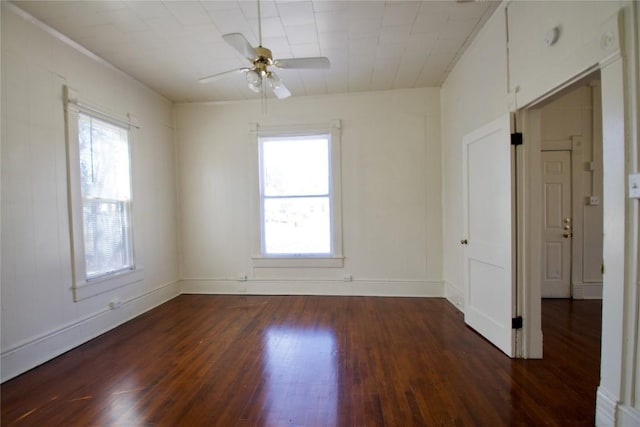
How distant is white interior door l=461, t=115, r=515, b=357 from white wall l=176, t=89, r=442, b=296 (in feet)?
3.39

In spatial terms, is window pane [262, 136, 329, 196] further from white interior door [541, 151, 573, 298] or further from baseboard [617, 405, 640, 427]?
baseboard [617, 405, 640, 427]

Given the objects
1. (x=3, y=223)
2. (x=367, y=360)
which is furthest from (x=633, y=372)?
(x=3, y=223)

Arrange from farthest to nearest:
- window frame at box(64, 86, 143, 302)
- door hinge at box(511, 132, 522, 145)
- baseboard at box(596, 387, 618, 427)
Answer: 1. window frame at box(64, 86, 143, 302)
2. door hinge at box(511, 132, 522, 145)
3. baseboard at box(596, 387, 618, 427)

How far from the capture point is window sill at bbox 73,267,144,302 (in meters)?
2.81

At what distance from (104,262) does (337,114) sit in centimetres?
357

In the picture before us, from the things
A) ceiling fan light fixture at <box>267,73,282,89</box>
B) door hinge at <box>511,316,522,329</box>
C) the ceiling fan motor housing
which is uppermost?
the ceiling fan motor housing

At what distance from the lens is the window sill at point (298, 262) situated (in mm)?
4242

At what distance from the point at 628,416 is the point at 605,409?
0.42 feet

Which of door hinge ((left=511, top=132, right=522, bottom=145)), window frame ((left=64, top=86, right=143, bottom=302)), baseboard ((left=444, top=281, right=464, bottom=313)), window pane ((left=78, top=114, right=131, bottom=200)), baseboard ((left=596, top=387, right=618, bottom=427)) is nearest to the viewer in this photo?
baseboard ((left=596, top=387, right=618, bottom=427))

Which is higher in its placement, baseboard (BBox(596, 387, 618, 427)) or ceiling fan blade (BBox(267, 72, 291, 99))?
ceiling fan blade (BBox(267, 72, 291, 99))

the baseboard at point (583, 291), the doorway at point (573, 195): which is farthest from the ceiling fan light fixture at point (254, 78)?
the baseboard at point (583, 291)

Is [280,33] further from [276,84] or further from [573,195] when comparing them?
[573,195]

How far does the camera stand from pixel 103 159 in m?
3.18

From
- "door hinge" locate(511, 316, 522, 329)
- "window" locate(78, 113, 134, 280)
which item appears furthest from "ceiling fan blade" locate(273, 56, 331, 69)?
"door hinge" locate(511, 316, 522, 329)
